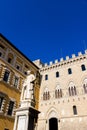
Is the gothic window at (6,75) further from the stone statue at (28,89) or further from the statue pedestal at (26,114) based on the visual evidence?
the statue pedestal at (26,114)

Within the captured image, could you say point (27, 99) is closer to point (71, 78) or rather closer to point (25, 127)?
point (25, 127)

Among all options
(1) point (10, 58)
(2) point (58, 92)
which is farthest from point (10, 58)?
(2) point (58, 92)

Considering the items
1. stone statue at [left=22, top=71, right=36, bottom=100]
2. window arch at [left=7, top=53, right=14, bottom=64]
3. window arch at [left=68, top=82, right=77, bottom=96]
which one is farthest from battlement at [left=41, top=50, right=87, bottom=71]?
stone statue at [left=22, top=71, right=36, bottom=100]

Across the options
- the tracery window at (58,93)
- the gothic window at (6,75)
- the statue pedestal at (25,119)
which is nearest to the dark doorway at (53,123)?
the tracery window at (58,93)

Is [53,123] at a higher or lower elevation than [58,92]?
lower

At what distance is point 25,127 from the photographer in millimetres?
5941

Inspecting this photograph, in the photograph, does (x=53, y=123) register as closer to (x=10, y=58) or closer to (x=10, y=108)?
(x=10, y=108)

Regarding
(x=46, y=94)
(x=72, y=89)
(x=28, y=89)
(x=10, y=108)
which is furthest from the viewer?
(x=46, y=94)

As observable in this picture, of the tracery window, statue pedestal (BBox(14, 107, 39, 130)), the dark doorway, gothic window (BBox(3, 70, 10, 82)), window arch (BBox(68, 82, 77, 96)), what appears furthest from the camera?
the tracery window

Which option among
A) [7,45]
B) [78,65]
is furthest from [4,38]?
[78,65]

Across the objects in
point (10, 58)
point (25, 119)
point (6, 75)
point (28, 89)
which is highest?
point (10, 58)

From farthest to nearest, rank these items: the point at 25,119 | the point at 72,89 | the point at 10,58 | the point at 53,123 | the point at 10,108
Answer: the point at 53,123
the point at 72,89
the point at 10,58
the point at 10,108
the point at 25,119

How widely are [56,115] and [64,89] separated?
403 cm

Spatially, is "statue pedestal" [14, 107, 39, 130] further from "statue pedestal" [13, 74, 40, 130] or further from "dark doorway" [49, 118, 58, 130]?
"dark doorway" [49, 118, 58, 130]
